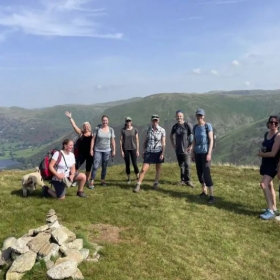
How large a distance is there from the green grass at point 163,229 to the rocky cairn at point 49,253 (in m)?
0.22

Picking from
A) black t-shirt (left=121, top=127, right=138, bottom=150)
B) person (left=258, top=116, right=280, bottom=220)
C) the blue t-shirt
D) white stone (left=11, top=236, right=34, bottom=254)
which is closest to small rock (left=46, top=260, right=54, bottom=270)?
white stone (left=11, top=236, right=34, bottom=254)

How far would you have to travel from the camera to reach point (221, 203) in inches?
554

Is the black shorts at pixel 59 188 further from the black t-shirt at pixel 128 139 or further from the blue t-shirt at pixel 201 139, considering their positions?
the blue t-shirt at pixel 201 139

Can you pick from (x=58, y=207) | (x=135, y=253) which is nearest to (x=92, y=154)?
(x=58, y=207)

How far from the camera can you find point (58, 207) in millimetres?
11875

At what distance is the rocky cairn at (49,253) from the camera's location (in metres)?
7.00

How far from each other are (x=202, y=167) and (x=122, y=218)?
15.7 ft

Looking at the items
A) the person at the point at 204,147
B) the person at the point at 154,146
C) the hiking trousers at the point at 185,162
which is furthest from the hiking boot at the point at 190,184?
the person at the point at 154,146

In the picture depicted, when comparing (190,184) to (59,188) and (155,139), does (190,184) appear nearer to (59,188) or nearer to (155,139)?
(155,139)

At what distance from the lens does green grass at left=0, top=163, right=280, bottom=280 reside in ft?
26.4

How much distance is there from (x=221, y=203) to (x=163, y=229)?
4.63 meters

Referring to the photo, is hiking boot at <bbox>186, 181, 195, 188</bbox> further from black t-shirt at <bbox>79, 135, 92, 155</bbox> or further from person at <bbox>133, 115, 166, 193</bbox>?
black t-shirt at <bbox>79, 135, 92, 155</bbox>

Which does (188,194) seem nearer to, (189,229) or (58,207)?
(189,229)

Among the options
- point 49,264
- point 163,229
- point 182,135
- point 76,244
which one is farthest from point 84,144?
point 49,264
